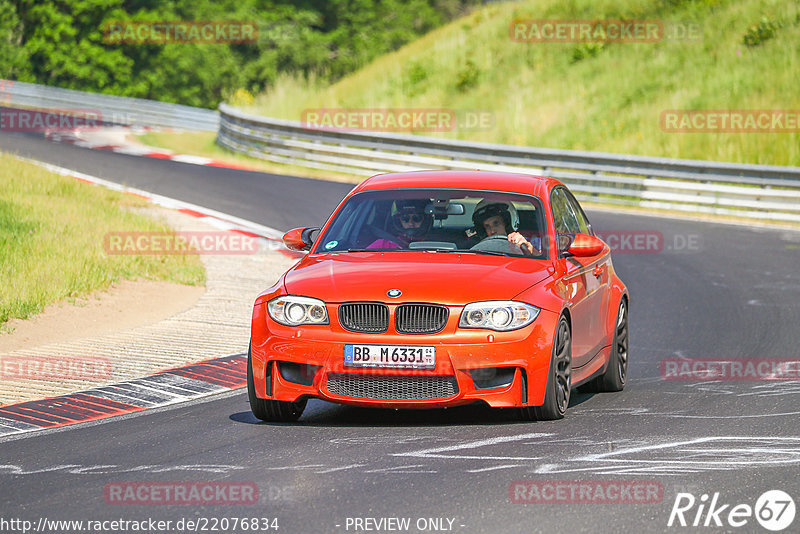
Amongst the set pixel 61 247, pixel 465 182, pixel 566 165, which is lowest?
pixel 566 165

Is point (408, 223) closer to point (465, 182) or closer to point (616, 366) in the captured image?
point (465, 182)

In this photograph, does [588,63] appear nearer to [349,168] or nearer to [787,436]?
[349,168]

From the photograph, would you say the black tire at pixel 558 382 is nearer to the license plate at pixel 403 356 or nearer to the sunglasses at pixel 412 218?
the license plate at pixel 403 356

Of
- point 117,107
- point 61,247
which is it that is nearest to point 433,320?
point 61,247

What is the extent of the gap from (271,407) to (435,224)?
1852 millimetres

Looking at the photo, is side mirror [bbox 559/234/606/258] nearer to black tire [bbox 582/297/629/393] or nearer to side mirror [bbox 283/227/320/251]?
black tire [bbox 582/297/629/393]

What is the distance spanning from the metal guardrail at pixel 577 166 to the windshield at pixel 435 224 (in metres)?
16.3

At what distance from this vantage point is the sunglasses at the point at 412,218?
8.97m

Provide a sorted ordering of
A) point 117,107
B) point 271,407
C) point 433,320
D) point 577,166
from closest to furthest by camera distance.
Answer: point 433,320 < point 271,407 < point 577,166 < point 117,107

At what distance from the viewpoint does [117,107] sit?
149 ft

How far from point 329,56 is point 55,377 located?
5746cm

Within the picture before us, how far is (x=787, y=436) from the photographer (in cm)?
774

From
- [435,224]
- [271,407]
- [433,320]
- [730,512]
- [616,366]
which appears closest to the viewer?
[730,512]

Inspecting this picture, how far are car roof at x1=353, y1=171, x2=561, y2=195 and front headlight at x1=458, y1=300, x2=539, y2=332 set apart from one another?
4.92 ft
